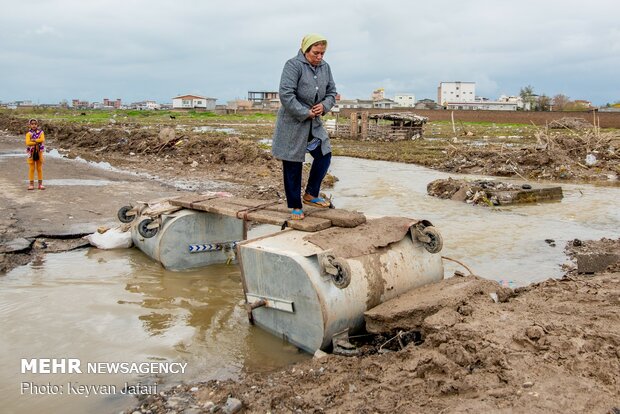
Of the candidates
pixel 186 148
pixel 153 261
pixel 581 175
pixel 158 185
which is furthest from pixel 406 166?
pixel 153 261

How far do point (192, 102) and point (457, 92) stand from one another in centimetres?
A: 5255

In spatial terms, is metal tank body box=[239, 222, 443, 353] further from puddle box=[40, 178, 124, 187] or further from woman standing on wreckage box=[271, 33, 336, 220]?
puddle box=[40, 178, 124, 187]

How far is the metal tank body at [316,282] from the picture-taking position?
157 inches

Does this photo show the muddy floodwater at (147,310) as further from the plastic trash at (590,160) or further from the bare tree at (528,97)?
the bare tree at (528,97)

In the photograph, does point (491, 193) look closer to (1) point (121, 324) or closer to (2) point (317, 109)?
(2) point (317, 109)

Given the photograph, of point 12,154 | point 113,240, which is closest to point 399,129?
point 12,154

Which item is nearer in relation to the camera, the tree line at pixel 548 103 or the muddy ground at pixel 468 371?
the muddy ground at pixel 468 371

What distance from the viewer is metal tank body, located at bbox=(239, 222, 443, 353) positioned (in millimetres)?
3999

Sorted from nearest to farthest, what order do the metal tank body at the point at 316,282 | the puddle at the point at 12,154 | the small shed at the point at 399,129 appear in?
the metal tank body at the point at 316,282, the puddle at the point at 12,154, the small shed at the point at 399,129

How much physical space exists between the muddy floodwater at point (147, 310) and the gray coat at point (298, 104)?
1680mm

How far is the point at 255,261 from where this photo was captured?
4500mm

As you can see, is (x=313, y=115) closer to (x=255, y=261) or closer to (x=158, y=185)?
(x=255, y=261)

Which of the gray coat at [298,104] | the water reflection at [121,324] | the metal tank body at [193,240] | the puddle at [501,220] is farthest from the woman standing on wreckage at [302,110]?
the puddle at [501,220]

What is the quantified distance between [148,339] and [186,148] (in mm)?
14240
